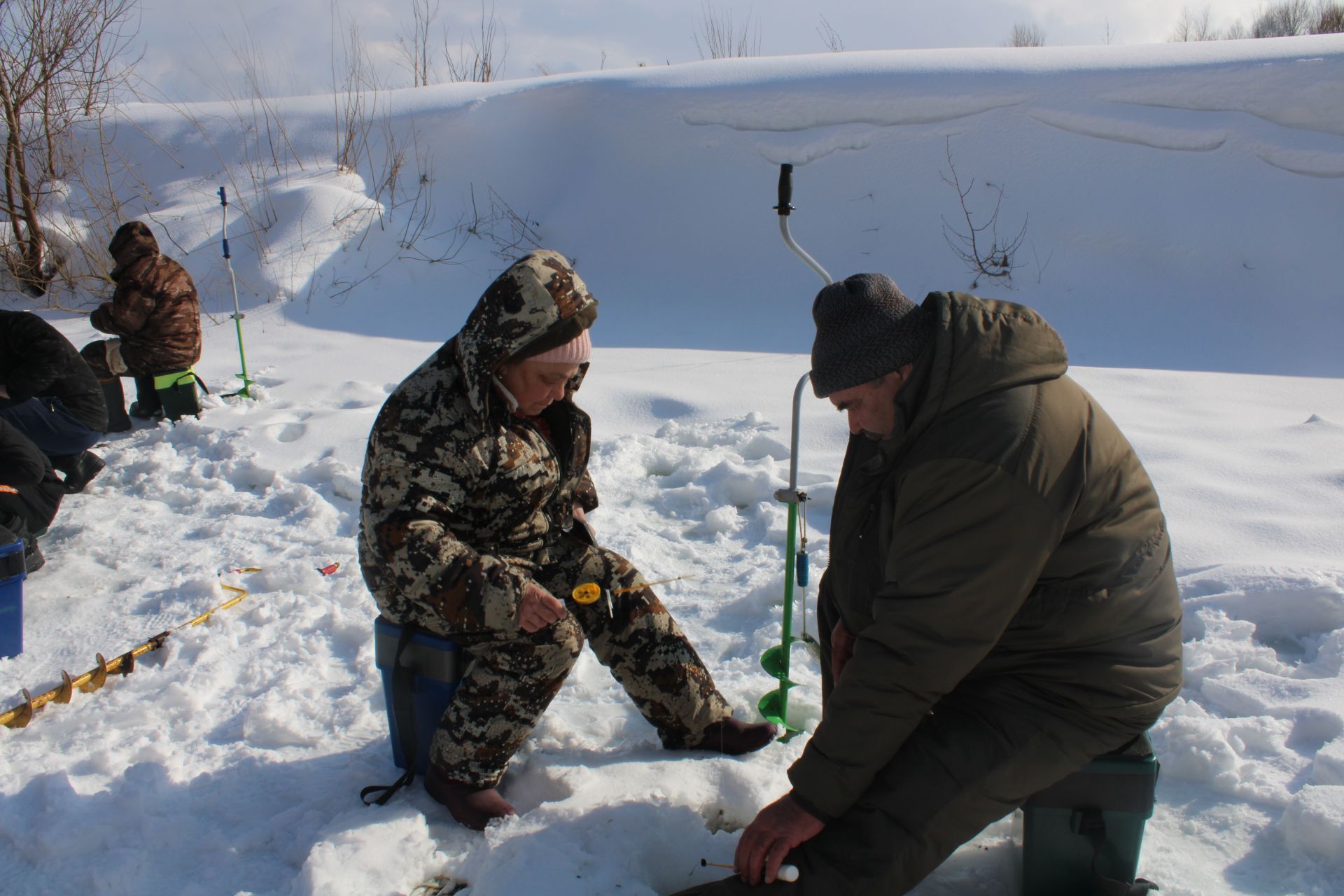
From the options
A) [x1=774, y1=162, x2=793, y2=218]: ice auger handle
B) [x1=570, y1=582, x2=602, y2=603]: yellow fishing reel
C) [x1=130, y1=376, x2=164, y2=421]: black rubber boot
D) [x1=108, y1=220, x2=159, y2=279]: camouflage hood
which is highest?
[x1=774, y1=162, x2=793, y2=218]: ice auger handle

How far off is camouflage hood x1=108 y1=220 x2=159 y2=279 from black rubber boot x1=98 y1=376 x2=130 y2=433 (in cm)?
65

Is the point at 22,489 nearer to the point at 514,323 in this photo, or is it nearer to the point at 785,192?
the point at 514,323

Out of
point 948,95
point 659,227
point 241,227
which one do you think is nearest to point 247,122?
point 241,227

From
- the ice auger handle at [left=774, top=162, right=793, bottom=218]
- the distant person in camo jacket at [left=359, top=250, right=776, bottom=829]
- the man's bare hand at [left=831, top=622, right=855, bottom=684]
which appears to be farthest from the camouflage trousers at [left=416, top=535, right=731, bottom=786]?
the ice auger handle at [left=774, top=162, right=793, bottom=218]

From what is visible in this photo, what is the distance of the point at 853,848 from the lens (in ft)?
5.28

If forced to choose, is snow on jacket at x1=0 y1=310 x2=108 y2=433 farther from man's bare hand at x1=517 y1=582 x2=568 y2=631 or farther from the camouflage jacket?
man's bare hand at x1=517 y1=582 x2=568 y2=631

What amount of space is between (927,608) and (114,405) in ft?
18.2

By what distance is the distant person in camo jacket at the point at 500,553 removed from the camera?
2008mm

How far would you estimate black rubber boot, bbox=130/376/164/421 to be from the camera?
5688mm

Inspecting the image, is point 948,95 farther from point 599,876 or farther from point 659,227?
point 599,876

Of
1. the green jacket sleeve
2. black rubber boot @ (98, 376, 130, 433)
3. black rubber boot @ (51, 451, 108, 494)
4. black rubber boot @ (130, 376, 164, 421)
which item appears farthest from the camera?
black rubber boot @ (130, 376, 164, 421)

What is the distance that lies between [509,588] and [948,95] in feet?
28.1

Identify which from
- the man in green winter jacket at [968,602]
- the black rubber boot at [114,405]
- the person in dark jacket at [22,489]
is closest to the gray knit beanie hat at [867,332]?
the man in green winter jacket at [968,602]

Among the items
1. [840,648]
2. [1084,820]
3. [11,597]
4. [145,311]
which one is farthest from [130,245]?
[1084,820]
